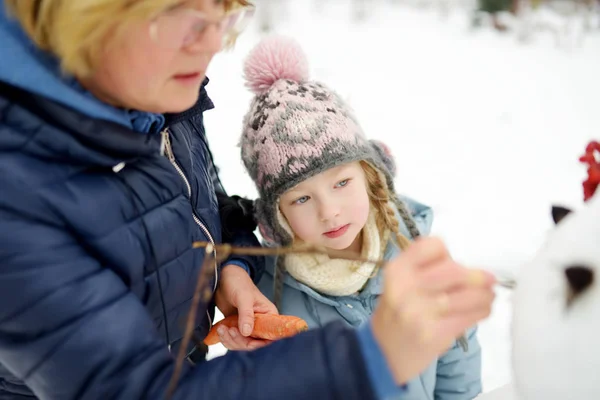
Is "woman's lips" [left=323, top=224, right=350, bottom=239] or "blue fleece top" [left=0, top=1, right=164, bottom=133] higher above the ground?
"blue fleece top" [left=0, top=1, right=164, bottom=133]

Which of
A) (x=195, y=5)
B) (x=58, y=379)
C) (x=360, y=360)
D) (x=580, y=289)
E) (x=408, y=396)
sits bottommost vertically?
(x=408, y=396)

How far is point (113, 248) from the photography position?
2.28 ft

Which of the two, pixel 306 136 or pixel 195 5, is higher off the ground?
pixel 195 5

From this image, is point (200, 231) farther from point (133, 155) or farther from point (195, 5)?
point (195, 5)

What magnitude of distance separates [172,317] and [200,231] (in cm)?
17

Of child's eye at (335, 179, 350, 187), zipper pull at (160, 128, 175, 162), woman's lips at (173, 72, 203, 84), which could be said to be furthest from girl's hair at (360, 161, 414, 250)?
woman's lips at (173, 72, 203, 84)

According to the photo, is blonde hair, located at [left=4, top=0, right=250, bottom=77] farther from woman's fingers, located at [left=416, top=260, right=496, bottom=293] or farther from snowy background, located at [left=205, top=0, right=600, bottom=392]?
snowy background, located at [left=205, top=0, right=600, bottom=392]

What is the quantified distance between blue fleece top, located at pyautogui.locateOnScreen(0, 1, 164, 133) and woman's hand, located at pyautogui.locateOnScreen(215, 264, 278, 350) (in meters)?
0.49

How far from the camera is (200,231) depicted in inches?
35.9

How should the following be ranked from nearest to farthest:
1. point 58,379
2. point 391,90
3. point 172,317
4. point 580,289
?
point 580,289
point 58,379
point 172,317
point 391,90

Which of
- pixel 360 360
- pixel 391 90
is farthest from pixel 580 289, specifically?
pixel 391 90

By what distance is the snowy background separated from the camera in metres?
2.36

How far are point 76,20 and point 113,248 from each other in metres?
0.31

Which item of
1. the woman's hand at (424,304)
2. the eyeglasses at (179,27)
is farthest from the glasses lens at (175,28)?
the woman's hand at (424,304)
